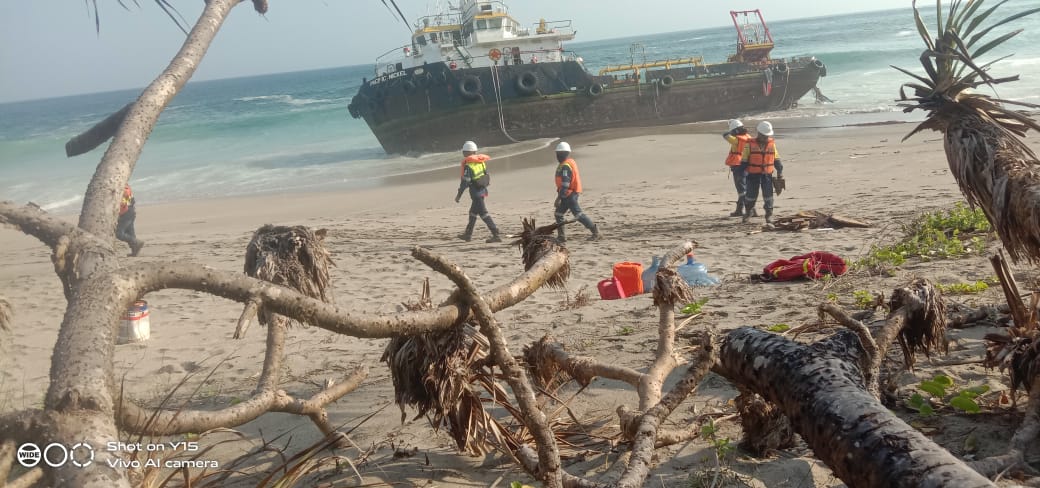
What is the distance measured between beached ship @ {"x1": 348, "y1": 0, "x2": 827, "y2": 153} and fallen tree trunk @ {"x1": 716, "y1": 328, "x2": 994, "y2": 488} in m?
22.3

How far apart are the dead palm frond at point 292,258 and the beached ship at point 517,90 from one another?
21.5 metres

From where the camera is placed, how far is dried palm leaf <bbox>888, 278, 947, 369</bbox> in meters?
2.92

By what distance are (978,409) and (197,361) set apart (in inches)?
207

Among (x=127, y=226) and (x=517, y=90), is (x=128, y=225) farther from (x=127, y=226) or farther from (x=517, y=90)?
(x=517, y=90)

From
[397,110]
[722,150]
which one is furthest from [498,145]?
[722,150]

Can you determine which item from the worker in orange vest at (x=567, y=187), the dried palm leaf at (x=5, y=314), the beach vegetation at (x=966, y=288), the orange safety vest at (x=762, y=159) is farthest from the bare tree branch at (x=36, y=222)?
the orange safety vest at (x=762, y=159)

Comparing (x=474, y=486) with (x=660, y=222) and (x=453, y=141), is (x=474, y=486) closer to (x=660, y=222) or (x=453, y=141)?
(x=660, y=222)

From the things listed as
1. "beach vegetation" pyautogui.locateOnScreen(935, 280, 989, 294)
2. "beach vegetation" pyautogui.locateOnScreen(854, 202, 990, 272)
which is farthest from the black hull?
"beach vegetation" pyautogui.locateOnScreen(935, 280, 989, 294)

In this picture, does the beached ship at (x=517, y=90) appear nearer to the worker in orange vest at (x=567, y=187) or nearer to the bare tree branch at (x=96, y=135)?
the worker in orange vest at (x=567, y=187)

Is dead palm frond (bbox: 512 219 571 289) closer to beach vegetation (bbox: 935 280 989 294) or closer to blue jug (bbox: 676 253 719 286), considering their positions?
beach vegetation (bbox: 935 280 989 294)

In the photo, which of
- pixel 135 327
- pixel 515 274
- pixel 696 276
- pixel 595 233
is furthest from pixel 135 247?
pixel 696 276

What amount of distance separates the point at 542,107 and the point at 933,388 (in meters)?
22.4

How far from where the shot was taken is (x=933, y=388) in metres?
3.07

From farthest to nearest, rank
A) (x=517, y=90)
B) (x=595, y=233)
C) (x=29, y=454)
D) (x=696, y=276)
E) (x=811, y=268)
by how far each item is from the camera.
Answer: (x=517, y=90) < (x=595, y=233) < (x=696, y=276) < (x=811, y=268) < (x=29, y=454)
